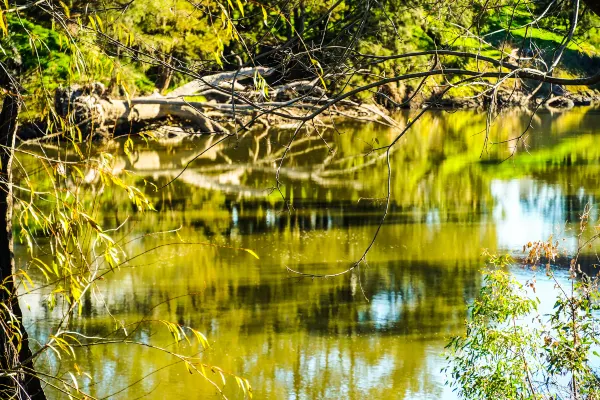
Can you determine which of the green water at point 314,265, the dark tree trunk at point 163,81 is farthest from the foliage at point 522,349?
the dark tree trunk at point 163,81

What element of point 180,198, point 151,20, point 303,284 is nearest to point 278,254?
point 303,284

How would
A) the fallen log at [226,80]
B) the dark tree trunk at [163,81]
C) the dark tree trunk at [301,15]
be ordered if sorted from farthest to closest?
the dark tree trunk at [163,81], the dark tree trunk at [301,15], the fallen log at [226,80]

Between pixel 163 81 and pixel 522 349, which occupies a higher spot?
pixel 163 81

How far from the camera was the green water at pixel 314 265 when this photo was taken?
692 centimetres

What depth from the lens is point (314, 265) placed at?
388 inches

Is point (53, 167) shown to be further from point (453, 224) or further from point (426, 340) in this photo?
point (453, 224)

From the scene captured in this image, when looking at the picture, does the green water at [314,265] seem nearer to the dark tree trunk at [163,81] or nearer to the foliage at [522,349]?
the foliage at [522,349]

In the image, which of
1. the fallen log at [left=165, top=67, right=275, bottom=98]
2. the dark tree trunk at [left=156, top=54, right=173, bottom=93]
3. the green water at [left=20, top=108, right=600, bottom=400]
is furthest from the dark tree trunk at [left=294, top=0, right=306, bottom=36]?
the dark tree trunk at [left=156, top=54, right=173, bottom=93]

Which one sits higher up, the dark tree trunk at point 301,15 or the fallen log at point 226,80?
the dark tree trunk at point 301,15

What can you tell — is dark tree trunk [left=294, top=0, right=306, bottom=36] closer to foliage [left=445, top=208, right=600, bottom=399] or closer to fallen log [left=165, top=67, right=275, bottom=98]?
fallen log [left=165, top=67, right=275, bottom=98]

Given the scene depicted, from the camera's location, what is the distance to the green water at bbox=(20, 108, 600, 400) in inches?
273

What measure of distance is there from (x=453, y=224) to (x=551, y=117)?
62.6 feet

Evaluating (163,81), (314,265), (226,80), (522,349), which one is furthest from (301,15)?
(163,81)

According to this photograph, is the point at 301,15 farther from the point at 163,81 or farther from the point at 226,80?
the point at 163,81
